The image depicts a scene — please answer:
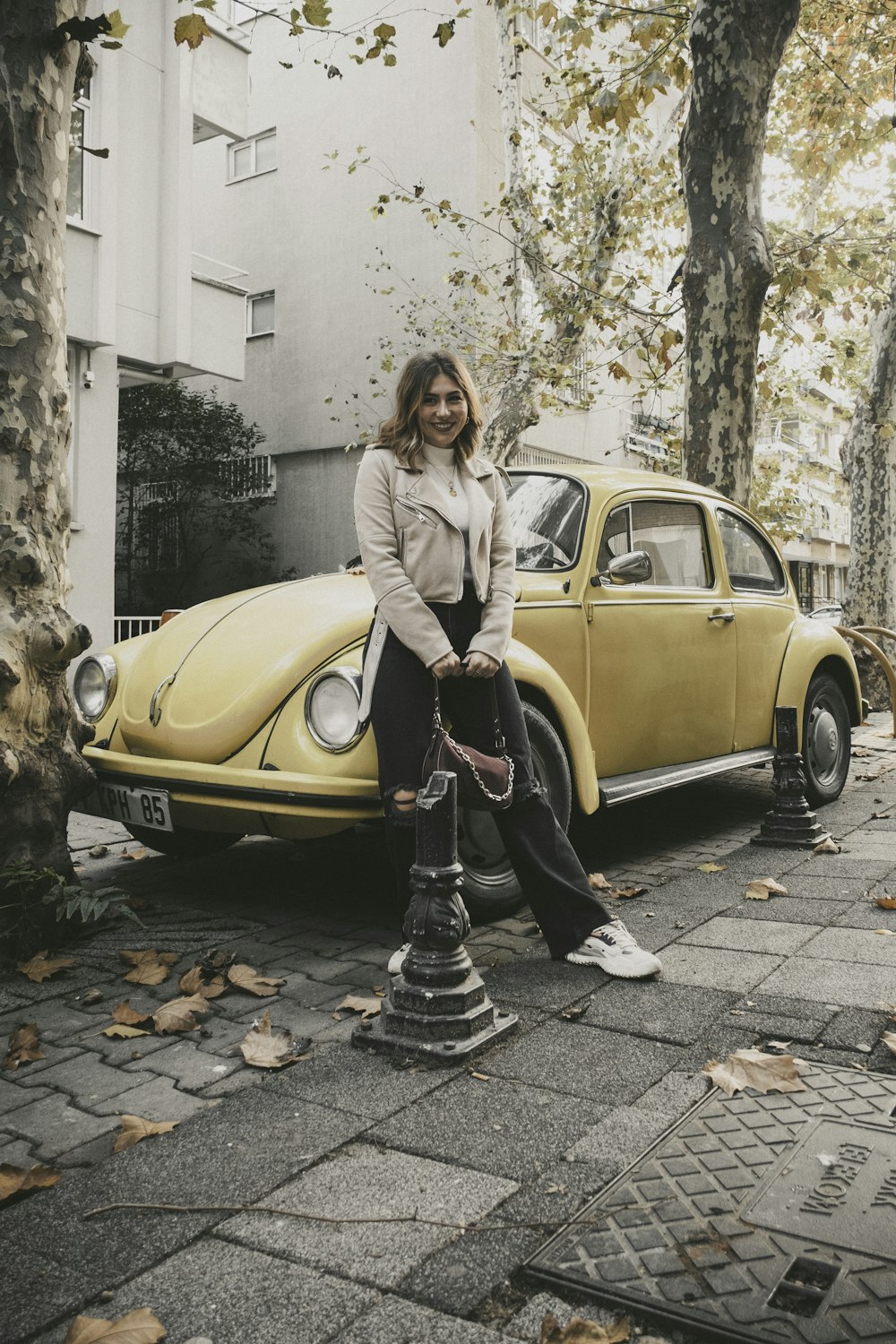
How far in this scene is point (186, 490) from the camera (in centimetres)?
1772

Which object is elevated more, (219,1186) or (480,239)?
(480,239)

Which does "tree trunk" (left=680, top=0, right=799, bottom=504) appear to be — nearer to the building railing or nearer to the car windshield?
the car windshield

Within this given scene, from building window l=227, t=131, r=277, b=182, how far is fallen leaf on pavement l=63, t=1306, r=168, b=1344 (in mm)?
20652

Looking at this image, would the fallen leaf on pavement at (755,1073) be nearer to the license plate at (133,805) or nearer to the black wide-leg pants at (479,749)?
the black wide-leg pants at (479,749)

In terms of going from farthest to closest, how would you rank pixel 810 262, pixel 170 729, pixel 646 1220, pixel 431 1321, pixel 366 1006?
1. pixel 810 262
2. pixel 170 729
3. pixel 366 1006
4. pixel 646 1220
5. pixel 431 1321

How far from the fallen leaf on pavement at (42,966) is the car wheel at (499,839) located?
1.42 m

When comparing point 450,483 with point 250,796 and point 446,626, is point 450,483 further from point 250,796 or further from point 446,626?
point 250,796

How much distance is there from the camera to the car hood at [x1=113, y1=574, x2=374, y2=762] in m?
4.19

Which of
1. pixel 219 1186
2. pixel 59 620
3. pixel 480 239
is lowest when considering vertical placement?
pixel 219 1186

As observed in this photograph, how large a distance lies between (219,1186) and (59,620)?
7.75 feet

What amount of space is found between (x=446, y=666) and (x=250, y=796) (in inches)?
39.5

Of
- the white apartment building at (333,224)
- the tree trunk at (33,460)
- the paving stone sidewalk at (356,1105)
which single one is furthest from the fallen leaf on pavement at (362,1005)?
the white apartment building at (333,224)

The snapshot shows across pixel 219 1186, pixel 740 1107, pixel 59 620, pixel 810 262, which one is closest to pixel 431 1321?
pixel 219 1186

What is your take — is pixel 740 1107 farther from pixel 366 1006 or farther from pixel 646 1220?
pixel 366 1006
